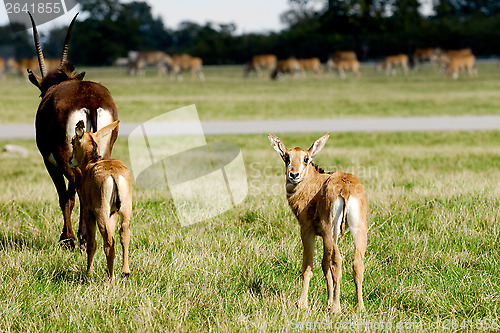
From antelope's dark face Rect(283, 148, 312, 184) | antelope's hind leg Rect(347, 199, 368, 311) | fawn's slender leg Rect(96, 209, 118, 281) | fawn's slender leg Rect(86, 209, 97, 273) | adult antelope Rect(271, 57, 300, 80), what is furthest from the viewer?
adult antelope Rect(271, 57, 300, 80)

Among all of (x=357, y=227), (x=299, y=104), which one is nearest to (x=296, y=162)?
(x=357, y=227)

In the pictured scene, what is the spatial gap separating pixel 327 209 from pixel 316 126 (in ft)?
41.2

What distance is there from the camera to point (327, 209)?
3326 millimetres

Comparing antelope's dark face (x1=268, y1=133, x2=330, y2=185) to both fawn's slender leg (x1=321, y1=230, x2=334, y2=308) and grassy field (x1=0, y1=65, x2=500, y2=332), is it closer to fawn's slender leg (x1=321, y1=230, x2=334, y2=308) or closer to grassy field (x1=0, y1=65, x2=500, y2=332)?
fawn's slender leg (x1=321, y1=230, x2=334, y2=308)

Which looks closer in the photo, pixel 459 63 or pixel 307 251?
pixel 307 251

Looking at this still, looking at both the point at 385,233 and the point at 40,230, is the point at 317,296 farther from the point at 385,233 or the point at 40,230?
the point at 40,230

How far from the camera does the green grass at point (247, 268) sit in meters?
3.64

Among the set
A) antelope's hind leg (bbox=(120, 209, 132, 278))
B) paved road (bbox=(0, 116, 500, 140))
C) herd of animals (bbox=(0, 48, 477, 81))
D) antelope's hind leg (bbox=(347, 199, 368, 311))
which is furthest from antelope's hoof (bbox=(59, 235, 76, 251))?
herd of animals (bbox=(0, 48, 477, 81))

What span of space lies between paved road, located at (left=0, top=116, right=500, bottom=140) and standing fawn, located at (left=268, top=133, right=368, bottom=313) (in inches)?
451

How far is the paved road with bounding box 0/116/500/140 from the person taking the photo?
50.0 feet

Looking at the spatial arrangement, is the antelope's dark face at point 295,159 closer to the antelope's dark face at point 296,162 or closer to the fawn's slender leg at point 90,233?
the antelope's dark face at point 296,162

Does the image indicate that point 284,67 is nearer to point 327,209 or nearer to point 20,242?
point 20,242

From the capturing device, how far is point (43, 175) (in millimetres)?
10711

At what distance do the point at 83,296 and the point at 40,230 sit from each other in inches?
74.4
